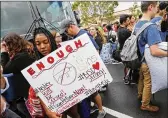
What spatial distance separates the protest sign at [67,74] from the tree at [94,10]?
12.5 metres

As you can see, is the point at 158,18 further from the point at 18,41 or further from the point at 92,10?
the point at 92,10

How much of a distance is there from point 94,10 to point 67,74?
1558 centimetres

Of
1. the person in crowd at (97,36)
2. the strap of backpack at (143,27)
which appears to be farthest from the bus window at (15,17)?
the strap of backpack at (143,27)

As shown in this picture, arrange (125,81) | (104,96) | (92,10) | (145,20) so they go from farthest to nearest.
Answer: (92,10) → (125,81) → (104,96) → (145,20)

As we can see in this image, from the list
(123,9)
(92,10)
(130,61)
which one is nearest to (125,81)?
(130,61)

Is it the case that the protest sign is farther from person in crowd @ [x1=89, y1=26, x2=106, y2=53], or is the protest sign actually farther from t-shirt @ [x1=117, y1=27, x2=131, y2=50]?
person in crowd @ [x1=89, y1=26, x2=106, y2=53]

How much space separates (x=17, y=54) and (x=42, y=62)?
874 millimetres

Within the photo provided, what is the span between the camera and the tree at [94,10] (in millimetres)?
15828

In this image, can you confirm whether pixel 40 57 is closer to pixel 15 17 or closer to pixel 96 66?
pixel 96 66

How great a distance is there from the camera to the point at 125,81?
5008mm

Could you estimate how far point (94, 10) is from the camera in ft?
56.6

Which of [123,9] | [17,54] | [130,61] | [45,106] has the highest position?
[17,54]

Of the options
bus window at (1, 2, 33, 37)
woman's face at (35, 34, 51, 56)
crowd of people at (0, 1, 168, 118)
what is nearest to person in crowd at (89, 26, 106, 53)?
bus window at (1, 2, 33, 37)

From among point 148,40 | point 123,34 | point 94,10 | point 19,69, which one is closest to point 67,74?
point 19,69
